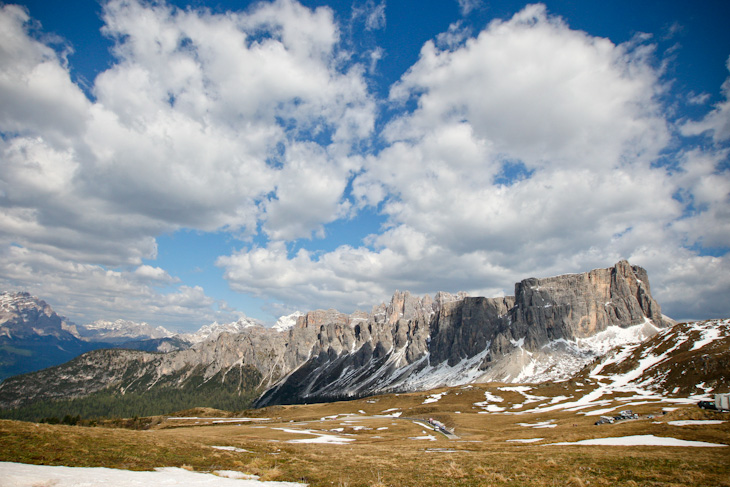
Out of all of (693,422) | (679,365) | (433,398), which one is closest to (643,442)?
(693,422)

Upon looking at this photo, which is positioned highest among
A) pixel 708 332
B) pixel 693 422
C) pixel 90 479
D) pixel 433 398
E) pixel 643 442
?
pixel 708 332

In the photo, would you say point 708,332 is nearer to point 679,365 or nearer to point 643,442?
point 679,365

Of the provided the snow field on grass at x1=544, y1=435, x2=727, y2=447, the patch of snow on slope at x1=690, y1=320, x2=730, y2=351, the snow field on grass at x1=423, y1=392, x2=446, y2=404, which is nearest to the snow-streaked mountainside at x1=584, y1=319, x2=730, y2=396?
the patch of snow on slope at x1=690, y1=320, x2=730, y2=351

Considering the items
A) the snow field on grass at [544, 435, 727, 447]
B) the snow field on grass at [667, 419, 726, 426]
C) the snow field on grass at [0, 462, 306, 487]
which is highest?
the snow field on grass at [0, 462, 306, 487]

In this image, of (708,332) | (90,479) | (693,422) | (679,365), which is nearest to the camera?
(90,479)

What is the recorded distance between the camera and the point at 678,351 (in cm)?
16875

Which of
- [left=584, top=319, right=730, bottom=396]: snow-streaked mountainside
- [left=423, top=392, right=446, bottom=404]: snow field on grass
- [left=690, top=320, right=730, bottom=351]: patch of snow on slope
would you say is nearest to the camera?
[left=584, top=319, right=730, bottom=396]: snow-streaked mountainside

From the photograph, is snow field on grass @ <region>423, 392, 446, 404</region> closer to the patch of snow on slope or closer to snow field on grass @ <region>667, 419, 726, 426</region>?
snow field on grass @ <region>667, 419, 726, 426</region>

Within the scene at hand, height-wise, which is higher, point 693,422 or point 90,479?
point 90,479

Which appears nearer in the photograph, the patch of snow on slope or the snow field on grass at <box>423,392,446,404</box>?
the snow field on grass at <box>423,392,446,404</box>

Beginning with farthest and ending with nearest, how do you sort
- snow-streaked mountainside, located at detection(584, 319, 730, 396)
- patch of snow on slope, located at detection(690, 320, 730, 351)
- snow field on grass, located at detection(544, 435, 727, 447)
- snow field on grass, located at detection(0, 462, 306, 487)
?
patch of snow on slope, located at detection(690, 320, 730, 351) < snow-streaked mountainside, located at detection(584, 319, 730, 396) < snow field on grass, located at detection(544, 435, 727, 447) < snow field on grass, located at detection(0, 462, 306, 487)

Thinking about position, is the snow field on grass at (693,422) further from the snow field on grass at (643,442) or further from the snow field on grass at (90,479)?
the snow field on grass at (90,479)

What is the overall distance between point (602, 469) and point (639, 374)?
18428 cm

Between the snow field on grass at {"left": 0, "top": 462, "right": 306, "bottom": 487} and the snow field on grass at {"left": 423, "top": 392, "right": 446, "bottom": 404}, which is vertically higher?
the snow field on grass at {"left": 0, "top": 462, "right": 306, "bottom": 487}
